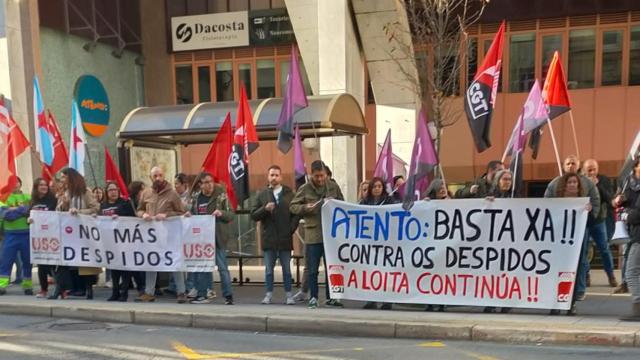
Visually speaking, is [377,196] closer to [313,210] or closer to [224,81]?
[313,210]

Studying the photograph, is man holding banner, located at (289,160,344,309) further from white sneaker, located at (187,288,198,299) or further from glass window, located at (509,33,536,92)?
glass window, located at (509,33,536,92)

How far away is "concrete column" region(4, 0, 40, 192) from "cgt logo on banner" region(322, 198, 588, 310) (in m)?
9.36

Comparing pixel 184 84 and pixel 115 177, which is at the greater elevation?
pixel 184 84

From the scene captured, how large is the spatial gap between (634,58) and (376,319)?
12067mm

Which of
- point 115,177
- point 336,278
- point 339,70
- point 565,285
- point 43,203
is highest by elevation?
point 339,70

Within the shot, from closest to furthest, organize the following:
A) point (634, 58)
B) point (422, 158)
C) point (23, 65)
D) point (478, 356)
Result: point (478, 356)
point (422, 158)
point (23, 65)
point (634, 58)

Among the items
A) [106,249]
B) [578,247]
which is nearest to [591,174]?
[578,247]

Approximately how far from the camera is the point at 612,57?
48.7ft

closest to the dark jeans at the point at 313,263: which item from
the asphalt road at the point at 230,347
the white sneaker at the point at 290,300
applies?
the white sneaker at the point at 290,300

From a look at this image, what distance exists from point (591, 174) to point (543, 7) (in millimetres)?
8510

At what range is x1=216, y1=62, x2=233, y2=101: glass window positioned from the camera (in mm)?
17891

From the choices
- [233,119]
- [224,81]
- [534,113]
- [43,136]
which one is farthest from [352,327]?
[224,81]

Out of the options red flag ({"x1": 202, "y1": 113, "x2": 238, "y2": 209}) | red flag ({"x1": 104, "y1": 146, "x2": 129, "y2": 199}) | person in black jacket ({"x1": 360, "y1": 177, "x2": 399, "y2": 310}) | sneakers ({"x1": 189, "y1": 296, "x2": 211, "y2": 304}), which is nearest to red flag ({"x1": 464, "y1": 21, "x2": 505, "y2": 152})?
person in black jacket ({"x1": 360, "y1": 177, "x2": 399, "y2": 310})

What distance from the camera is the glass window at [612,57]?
14.7 m
